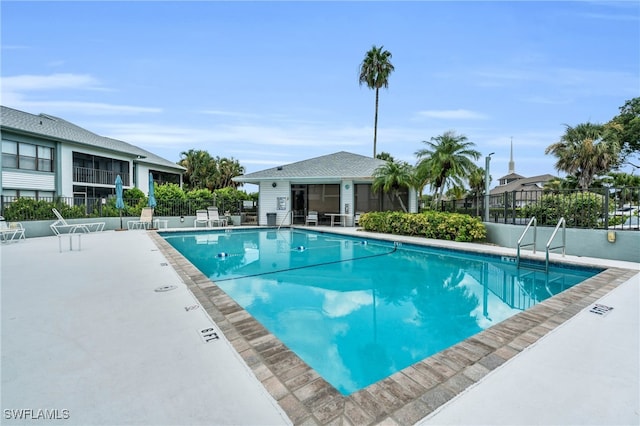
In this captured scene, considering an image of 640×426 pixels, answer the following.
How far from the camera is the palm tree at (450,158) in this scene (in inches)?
472

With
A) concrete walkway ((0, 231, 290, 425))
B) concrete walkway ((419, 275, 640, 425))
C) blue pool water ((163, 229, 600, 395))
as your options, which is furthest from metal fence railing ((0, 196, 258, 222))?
concrete walkway ((419, 275, 640, 425))

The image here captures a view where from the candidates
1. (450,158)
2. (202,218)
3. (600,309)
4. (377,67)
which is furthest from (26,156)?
(600,309)

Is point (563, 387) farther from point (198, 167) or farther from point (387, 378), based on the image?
point (198, 167)

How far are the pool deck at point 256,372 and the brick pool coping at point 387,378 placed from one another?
1 cm

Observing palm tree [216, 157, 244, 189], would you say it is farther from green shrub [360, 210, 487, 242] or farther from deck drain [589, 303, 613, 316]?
deck drain [589, 303, 613, 316]

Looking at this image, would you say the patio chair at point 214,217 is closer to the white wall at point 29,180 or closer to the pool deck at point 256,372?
the white wall at point 29,180

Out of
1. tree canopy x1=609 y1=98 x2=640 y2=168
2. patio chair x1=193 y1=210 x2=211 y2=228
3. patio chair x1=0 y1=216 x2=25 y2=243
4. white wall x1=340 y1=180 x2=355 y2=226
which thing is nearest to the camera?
patio chair x1=0 y1=216 x2=25 y2=243

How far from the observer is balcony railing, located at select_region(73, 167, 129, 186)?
63.8ft

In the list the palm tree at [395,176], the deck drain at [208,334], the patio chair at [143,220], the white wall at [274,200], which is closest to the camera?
the deck drain at [208,334]

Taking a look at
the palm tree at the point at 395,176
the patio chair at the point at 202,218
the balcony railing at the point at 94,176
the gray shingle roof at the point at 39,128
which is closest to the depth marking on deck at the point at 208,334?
the palm tree at the point at 395,176

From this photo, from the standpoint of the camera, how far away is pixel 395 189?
47.2 feet

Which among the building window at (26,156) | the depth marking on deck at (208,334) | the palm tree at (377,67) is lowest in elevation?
the depth marking on deck at (208,334)
